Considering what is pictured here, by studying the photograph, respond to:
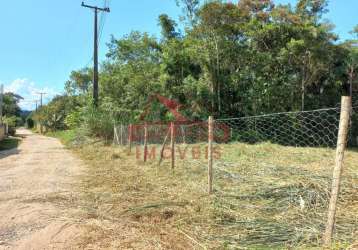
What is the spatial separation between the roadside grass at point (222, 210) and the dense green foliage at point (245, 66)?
1077 centimetres

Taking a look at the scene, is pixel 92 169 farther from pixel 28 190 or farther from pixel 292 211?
pixel 292 211

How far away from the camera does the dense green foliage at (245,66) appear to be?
16953mm

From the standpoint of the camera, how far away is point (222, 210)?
470 centimetres

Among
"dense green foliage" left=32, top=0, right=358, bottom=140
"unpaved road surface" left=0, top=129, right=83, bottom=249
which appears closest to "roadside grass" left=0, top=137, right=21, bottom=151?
"dense green foliage" left=32, top=0, right=358, bottom=140

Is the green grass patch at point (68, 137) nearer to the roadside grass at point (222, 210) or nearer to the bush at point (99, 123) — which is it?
the bush at point (99, 123)

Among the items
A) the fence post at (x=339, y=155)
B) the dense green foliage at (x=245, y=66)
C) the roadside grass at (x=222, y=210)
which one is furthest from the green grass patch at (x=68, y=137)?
the fence post at (x=339, y=155)

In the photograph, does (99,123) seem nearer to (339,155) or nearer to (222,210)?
(222,210)

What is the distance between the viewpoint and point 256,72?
57.6ft

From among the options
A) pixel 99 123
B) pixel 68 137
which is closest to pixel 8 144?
pixel 68 137

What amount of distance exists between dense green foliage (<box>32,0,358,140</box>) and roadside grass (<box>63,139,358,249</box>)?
10765mm

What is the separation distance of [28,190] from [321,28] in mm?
14856

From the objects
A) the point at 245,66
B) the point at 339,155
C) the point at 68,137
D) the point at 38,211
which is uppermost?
the point at 245,66

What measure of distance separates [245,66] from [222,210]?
14.0 metres

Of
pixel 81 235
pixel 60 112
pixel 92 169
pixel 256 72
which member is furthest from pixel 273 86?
pixel 60 112
